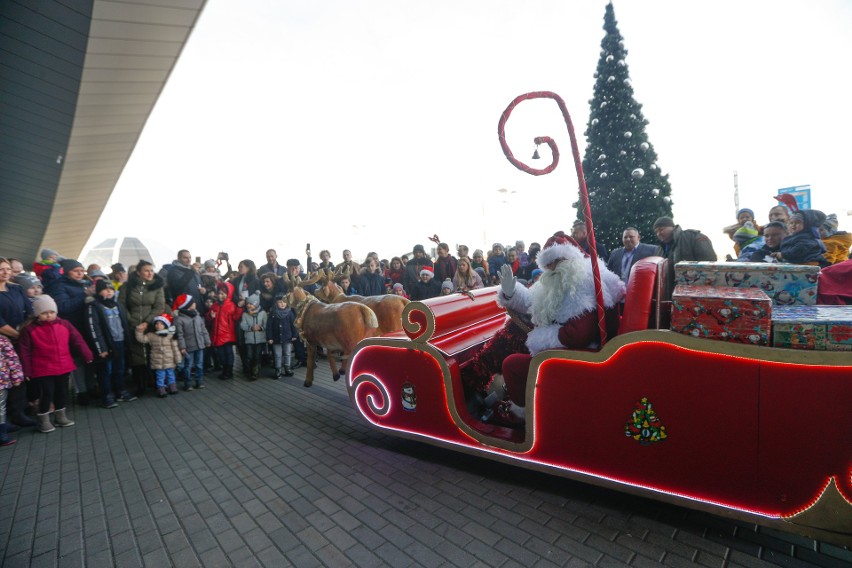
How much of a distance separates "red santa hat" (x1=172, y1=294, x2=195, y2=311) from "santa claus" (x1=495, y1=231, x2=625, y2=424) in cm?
522

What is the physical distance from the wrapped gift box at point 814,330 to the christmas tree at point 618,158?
27.0 feet

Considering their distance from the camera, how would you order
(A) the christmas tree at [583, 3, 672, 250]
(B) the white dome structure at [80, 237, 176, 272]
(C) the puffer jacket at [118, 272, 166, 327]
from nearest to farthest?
(C) the puffer jacket at [118, 272, 166, 327] < (A) the christmas tree at [583, 3, 672, 250] < (B) the white dome structure at [80, 237, 176, 272]

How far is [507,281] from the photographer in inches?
115

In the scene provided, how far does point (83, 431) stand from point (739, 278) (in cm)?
647

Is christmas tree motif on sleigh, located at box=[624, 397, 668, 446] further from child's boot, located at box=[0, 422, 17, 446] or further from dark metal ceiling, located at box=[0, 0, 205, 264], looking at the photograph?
dark metal ceiling, located at box=[0, 0, 205, 264]

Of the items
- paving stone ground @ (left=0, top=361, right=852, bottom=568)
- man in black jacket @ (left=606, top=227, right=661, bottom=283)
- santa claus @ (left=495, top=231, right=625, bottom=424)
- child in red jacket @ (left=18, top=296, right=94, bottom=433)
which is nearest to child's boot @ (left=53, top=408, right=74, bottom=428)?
child in red jacket @ (left=18, top=296, right=94, bottom=433)

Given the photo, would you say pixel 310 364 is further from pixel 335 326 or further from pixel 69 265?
pixel 69 265

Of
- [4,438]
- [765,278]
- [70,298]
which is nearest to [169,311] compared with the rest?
[70,298]

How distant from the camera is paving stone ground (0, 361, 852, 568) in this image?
2229 mm

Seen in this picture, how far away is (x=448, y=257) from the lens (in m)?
7.93

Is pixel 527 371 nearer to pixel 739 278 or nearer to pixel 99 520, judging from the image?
pixel 739 278

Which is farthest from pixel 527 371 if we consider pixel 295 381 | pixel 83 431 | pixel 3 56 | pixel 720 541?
pixel 3 56

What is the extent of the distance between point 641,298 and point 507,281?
36.2 inches

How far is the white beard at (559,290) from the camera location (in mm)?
2613
